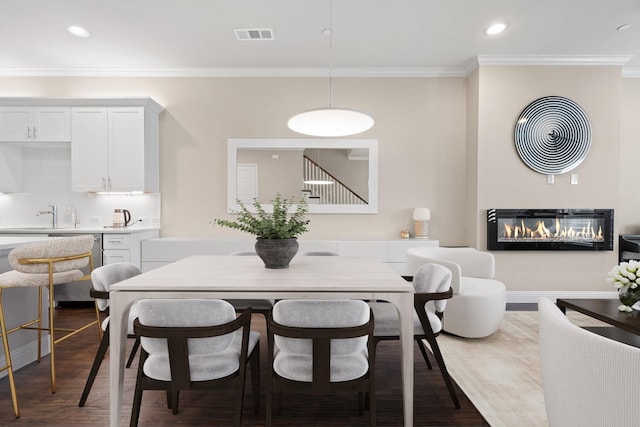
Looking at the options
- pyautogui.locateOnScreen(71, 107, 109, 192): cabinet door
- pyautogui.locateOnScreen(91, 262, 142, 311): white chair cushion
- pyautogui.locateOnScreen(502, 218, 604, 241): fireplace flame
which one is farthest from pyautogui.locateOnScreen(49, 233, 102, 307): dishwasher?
pyautogui.locateOnScreen(502, 218, 604, 241): fireplace flame

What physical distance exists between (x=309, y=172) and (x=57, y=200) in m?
3.36

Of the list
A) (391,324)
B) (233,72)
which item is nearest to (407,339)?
(391,324)

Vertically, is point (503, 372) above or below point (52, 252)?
below

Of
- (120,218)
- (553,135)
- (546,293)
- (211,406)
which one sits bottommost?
(211,406)

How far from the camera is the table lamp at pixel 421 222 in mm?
4219

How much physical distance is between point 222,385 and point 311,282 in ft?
2.03

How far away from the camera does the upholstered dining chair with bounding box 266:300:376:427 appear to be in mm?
1444

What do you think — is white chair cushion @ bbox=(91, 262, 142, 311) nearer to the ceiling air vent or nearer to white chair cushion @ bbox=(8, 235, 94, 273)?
white chair cushion @ bbox=(8, 235, 94, 273)

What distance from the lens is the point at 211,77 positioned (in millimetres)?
4438

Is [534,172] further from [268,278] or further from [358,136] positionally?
[268,278]

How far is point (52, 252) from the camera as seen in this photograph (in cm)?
206

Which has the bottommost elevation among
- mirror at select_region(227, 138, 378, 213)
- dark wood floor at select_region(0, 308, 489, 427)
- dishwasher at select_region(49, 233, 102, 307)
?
dark wood floor at select_region(0, 308, 489, 427)

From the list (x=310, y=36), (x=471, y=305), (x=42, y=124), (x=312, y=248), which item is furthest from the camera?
(x=42, y=124)

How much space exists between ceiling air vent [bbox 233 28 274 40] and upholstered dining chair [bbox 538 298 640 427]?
3.50m
